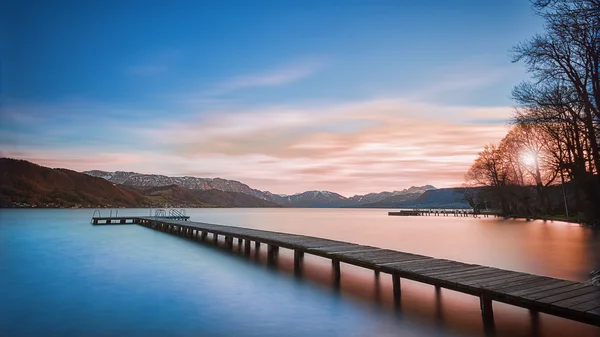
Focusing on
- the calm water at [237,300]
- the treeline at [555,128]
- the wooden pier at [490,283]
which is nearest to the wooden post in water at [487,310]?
the wooden pier at [490,283]

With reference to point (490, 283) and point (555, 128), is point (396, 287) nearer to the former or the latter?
point (490, 283)

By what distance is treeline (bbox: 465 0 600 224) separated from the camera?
1328 centimetres

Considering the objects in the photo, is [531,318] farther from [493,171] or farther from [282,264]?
[493,171]

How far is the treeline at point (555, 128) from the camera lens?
13.3 meters

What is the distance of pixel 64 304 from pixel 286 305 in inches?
251

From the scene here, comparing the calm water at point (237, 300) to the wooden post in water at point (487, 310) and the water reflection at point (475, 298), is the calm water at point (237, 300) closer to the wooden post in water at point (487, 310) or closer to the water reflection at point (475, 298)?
the water reflection at point (475, 298)

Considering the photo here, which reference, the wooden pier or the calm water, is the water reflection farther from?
the wooden pier

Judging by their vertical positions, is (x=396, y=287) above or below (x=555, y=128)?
below

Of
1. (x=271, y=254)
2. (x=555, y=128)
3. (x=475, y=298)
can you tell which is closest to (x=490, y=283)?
(x=475, y=298)

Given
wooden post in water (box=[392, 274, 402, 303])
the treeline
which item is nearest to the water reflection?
wooden post in water (box=[392, 274, 402, 303])

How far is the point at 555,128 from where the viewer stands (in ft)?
88.9

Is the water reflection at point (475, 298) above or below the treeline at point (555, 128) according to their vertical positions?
below

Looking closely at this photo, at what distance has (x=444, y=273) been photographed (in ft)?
A: 29.1

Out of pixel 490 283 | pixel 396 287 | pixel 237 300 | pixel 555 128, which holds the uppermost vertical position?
pixel 555 128
